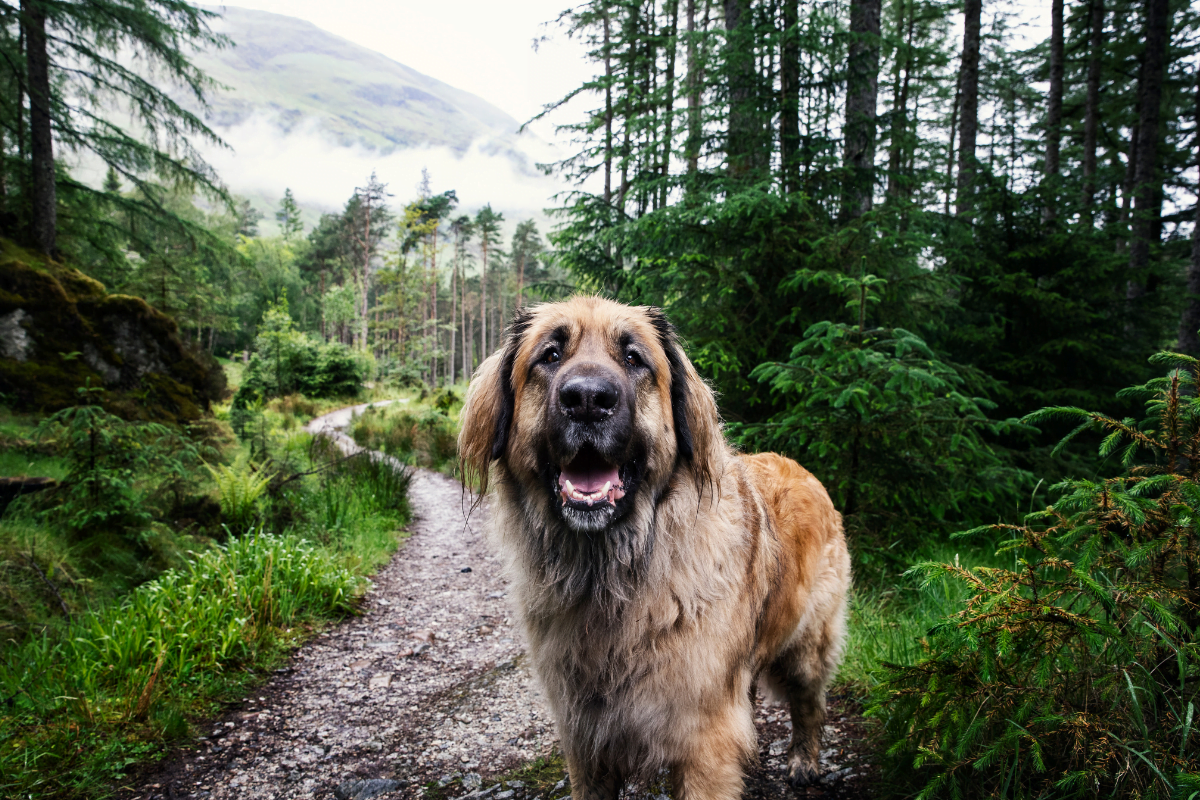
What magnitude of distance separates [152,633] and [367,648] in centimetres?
140

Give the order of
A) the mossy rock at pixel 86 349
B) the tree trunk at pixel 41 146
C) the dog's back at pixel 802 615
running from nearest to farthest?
the dog's back at pixel 802 615
the mossy rock at pixel 86 349
the tree trunk at pixel 41 146

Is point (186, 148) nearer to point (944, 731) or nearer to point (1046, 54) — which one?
point (944, 731)

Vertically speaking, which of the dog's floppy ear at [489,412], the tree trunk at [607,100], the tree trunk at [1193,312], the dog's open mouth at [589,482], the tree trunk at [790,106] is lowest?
the dog's open mouth at [589,482]

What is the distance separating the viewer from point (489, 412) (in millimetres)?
2398

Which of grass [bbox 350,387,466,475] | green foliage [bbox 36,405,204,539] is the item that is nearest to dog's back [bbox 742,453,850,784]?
green foliage [bbox 36,405,204,539]

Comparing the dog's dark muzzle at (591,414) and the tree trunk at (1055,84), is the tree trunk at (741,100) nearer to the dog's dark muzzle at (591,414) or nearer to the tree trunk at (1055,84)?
the dog's dark muzzle at (591,414)

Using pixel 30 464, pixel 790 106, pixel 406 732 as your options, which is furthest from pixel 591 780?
pixel 30 464

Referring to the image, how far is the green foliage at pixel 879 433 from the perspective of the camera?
4.05 metres

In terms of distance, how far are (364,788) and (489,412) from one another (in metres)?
2.10

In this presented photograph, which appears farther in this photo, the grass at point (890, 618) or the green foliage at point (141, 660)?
the grass at point (890, 618)

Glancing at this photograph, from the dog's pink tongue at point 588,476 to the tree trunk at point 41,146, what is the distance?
12085mm

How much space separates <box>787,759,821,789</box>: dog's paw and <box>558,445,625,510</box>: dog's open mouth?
1838 mm

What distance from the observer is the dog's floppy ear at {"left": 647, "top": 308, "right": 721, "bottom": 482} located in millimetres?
2238

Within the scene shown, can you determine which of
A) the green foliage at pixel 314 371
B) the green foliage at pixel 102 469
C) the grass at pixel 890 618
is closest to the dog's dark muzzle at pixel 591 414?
the grass at pixel 890 618
